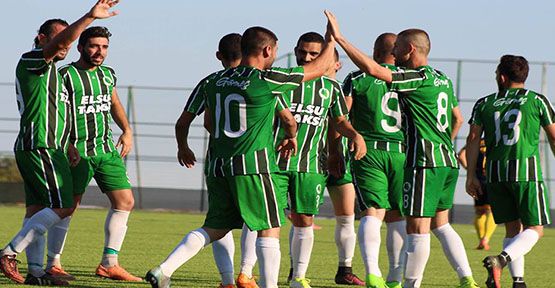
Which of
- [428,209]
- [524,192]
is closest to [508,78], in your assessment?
[524,192]

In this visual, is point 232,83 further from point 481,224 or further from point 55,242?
point 481,224

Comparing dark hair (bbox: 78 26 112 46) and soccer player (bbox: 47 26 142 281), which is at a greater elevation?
dark hair (bbox: 78 26 112 46)

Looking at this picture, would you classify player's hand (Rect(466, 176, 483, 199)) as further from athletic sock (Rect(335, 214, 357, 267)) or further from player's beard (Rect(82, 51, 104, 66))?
player's beard (Rect(82, 51, 104, 66))

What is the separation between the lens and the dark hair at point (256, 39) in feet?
23.5

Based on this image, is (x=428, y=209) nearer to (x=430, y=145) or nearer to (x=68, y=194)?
(x=430, y=145)

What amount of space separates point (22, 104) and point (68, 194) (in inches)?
26.6

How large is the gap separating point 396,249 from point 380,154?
2.55 ft

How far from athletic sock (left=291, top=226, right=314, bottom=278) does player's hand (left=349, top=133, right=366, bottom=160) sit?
1031 millimetres

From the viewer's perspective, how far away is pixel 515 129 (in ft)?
29.4

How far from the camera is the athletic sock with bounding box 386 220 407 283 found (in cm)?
908

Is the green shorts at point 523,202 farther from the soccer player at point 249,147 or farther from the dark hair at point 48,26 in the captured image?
the dark hair at point 48,26

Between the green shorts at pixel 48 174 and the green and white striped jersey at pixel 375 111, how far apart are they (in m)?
2.13

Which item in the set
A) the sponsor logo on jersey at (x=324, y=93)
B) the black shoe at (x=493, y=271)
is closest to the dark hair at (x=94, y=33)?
the sponsor logo on jersey at (x=324, y=93)

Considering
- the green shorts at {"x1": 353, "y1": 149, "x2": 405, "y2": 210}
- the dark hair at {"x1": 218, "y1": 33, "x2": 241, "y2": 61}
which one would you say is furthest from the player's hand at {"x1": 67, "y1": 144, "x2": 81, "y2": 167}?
the green shorts at {"x1": 353, "y1": 149, "x2": 405, "y2": 210}
